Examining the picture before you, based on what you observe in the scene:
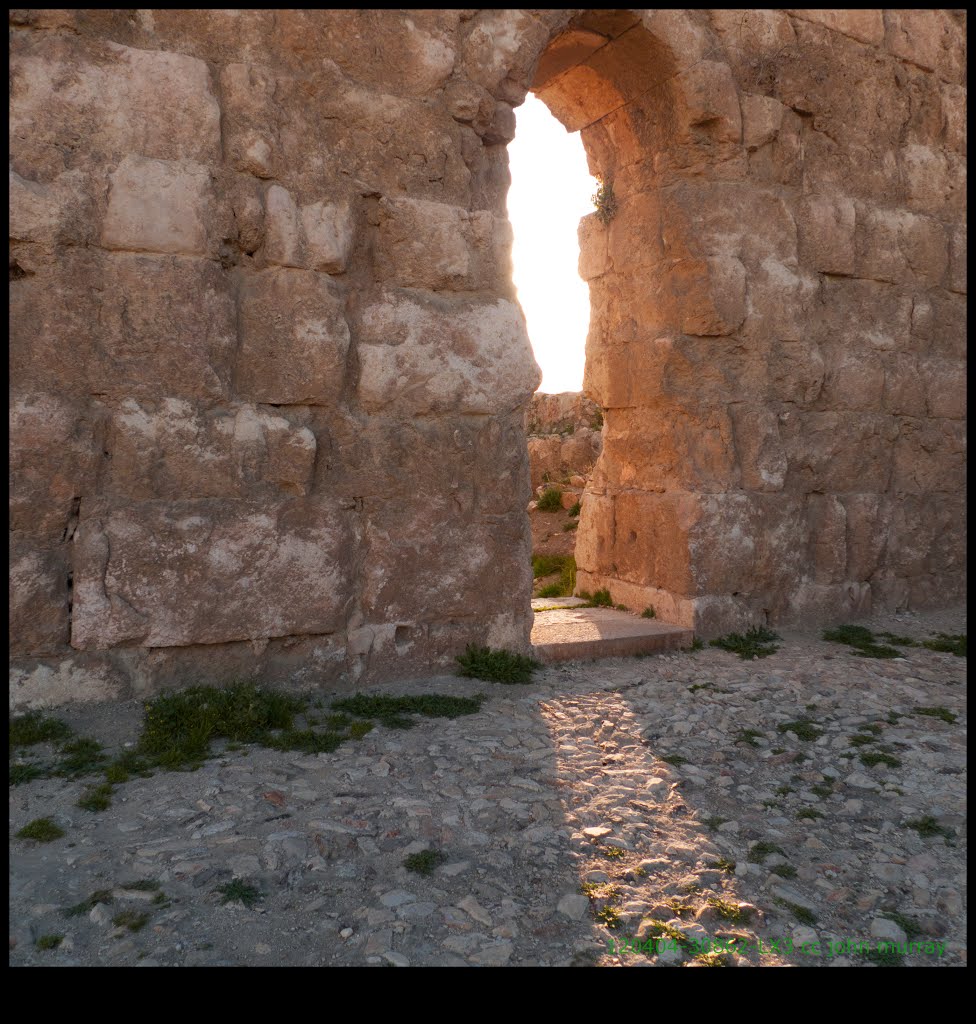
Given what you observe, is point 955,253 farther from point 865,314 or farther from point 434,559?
point 434,559

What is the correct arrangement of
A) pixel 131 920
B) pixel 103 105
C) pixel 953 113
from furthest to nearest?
pixel 953 113
pixel 103 105
pixel 131 920

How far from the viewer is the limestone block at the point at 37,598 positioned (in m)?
3.35

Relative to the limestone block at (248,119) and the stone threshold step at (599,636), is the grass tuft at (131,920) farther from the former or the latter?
the limestone block at (248,119)

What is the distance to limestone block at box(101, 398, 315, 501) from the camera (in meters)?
3.54

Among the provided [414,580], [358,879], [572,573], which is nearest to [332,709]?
[414,580]

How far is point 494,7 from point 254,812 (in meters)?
3.78

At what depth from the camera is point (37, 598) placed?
3.39 m

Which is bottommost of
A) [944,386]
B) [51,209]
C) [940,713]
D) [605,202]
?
[940,713]

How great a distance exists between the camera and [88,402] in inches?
138

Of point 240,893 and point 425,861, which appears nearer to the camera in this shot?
point 240,893

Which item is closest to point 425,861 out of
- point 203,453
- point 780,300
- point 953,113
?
point 203,453

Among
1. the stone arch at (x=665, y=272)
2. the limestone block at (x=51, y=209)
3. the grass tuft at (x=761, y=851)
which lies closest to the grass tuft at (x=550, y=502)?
the stone arch at (x=665, y=272)

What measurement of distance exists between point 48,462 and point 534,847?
2.32 m

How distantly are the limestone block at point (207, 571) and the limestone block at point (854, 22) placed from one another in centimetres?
427
